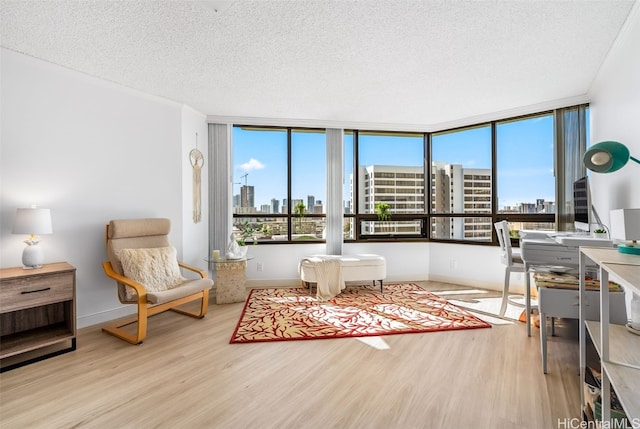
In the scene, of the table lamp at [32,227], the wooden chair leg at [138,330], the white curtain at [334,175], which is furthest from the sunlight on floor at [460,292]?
the table lamp at [32,227]

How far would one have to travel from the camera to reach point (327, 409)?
1.81 meters

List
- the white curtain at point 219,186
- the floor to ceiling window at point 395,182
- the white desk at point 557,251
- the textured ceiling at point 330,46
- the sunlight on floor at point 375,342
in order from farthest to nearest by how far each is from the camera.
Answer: the white curtain at point 219,186, the floor to ceiling window at point 395,182, the sunlight on floor at point 375,342, the white desk at point 557,251, the textured ceiling at point 330,46

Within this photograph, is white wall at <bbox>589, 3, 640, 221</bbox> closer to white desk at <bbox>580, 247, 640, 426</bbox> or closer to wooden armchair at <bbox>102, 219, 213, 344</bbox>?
white desk at <bbox>580, 247, 640, 426</bbox>

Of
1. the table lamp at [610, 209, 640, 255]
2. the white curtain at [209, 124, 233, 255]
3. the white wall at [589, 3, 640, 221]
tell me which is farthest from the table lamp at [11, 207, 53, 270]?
the white wall at [589, 3, 640, 221]

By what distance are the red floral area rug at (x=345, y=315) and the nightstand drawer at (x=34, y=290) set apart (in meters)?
1.48

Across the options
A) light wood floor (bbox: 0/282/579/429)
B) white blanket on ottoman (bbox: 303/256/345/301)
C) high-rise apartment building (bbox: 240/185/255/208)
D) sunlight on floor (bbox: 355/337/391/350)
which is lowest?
light wood floor (bbox: 0/282/579/429)

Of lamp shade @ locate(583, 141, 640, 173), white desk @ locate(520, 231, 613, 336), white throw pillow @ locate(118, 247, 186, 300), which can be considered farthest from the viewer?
white throw pillow @ locate(118, 247, 186, 300)

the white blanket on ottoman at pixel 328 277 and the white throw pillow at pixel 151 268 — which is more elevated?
the white throw pillow at pixel 151 268

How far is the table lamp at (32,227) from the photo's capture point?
2.43 meters

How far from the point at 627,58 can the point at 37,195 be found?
→ 5079mm

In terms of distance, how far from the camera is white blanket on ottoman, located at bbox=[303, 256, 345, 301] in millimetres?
4066

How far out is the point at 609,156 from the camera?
1.74 meters

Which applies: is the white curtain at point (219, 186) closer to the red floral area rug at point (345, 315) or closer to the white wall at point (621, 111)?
the red floral area rug at point (345, 315)

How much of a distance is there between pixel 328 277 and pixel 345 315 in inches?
32.0
